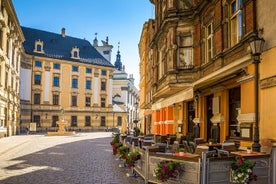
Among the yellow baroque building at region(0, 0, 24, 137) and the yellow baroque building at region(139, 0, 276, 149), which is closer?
the yellow baroque building at region(139, 0, 276, 149)

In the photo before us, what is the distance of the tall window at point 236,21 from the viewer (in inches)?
450

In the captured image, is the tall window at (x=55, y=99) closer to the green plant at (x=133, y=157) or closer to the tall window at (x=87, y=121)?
the tall window at (x=87, y=121)

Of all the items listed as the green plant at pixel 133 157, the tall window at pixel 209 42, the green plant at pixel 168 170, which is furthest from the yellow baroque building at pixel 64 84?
the green plant at pixel 168 170

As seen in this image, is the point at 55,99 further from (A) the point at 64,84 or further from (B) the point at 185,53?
(B) the point at 185,53

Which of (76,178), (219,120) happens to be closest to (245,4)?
(219,120)

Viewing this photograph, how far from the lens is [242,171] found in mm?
6156

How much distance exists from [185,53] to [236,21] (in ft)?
15.6

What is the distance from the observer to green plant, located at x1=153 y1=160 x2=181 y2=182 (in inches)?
260

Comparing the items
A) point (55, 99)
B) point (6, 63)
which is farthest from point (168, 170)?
point (55, 99)

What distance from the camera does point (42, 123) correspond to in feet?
181

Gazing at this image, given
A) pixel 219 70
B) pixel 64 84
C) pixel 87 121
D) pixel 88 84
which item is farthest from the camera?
pixel 88 84

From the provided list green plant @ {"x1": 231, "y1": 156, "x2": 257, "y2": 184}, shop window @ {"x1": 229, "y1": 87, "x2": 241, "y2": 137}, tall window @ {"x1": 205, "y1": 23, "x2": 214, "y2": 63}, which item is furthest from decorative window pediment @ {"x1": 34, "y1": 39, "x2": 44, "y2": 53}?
green plant @ {"x1": 231, "y1": 156, "x2": 257, "y2": 184}

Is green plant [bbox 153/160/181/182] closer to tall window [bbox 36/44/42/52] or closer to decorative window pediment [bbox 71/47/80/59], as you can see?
tall window [bbox 36/44/42/52]

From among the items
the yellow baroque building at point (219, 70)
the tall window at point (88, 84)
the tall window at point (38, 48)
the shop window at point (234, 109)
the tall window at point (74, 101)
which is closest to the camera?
the yellow baroque building at point (219, 70)
